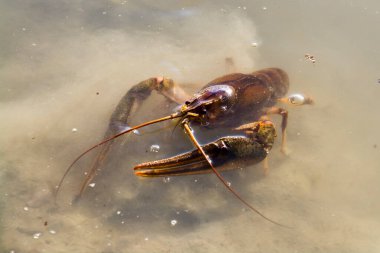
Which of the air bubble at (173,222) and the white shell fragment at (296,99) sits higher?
the white shell fragment at (296,99)

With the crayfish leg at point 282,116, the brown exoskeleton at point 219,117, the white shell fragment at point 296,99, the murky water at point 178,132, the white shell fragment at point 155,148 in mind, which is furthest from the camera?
the white shell fragment at point 296,99

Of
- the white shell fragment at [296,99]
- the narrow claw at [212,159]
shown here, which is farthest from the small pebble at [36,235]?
the white shell fragment at [296,99]

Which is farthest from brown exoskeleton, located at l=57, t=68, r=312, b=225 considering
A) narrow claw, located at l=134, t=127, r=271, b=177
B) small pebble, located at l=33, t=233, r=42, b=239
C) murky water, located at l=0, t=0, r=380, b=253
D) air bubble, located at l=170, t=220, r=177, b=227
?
air bubble, located at l=170, t=220, r=177, b=227

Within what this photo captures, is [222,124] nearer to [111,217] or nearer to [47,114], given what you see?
[111,217]

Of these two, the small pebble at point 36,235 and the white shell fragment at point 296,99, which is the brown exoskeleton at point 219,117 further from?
the small pebble at point 36,235

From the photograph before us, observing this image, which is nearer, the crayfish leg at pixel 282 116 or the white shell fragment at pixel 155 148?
the white shell fragment at pixel 155 148

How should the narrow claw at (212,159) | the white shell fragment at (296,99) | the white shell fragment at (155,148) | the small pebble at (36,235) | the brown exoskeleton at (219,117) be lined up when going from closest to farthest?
the narrow claw at (212,159), the brown exoskeleton at (219,117), the small pebble at (36,235), the white shell fragment at (155,148), the white shell fragment at (296,99)

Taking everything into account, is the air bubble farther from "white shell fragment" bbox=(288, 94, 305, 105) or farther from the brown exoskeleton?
"white shell fragment" bbox=(288, 94, 305, 105)

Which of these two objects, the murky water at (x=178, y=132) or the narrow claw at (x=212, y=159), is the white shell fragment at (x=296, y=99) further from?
the narrow claw at (x=212, y=159)

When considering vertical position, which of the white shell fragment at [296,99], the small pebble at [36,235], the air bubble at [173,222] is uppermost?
the white shell fragment at [296,99]
